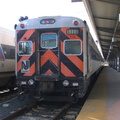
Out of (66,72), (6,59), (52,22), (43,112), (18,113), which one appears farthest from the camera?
(6,59)

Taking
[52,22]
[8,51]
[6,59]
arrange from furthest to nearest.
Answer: [8,51] → [6,59] → [52,22]

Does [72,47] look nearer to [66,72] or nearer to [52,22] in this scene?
[66,72]

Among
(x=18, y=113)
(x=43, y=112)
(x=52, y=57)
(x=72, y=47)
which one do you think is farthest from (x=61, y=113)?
(x=72, y=47)

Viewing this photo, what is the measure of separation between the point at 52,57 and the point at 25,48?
3.39ft

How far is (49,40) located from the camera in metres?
8.12

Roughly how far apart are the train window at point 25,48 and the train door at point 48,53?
0.40 m

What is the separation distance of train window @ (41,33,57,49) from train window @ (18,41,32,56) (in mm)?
458

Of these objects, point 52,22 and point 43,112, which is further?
point 52,22

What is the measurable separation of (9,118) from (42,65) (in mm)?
Result: 2221

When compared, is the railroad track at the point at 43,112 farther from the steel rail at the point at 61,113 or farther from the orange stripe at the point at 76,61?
the orange stripe at the point at 76,61

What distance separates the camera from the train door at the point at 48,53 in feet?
26.3

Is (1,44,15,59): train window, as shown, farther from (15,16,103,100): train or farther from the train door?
the train door

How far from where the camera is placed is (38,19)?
814 centimetres

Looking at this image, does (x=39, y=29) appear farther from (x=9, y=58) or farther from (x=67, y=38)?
(x=9, y=58)
